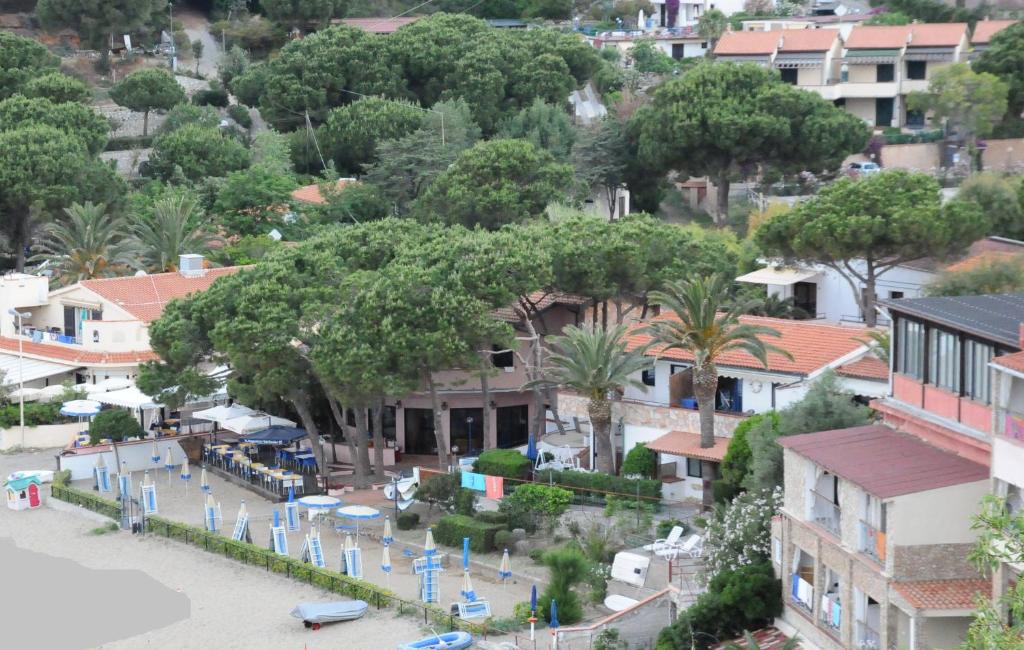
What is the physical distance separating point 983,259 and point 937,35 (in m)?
44.0

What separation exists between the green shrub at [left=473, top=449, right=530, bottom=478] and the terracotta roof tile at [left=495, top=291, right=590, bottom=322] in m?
5.75

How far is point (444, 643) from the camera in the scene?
3731cm

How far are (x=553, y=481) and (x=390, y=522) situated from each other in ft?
14.5

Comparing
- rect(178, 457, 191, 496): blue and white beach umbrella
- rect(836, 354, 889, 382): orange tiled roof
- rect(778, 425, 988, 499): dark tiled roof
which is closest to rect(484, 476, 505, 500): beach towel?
rect(836, 354, 889, 382): orange tiled roof

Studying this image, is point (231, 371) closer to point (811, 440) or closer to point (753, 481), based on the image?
point (753, 481)

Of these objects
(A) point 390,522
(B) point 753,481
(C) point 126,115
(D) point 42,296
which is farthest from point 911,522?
(C) point 126,115

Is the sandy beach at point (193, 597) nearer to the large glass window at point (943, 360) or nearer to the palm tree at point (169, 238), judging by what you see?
the large glass window at point (943, 360)

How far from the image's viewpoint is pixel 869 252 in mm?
53938

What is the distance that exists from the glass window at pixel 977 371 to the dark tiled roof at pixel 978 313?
318mm

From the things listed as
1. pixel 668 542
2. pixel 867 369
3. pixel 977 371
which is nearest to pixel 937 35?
pixel 867 369

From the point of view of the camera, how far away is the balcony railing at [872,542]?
1247 inches

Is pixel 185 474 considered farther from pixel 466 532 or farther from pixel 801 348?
pixel 801 348

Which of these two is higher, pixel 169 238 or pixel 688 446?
pixel 169 238

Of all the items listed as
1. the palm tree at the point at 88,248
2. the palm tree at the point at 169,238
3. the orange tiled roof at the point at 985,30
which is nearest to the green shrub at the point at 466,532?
the palm tree at the point at 88,248
